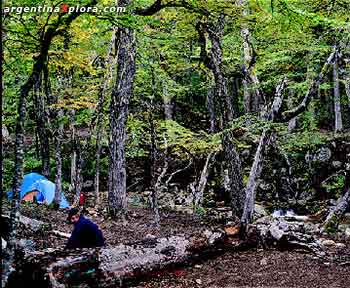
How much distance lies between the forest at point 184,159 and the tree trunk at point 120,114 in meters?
0.04

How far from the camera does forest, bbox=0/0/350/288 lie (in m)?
5.63

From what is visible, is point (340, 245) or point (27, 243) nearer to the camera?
point (27, 243)

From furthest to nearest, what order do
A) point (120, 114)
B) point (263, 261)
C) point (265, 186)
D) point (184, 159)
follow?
point (184, 159) < point (265, 186) < point (120, 114) < point (263, 261)

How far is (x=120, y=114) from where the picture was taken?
11680 mm

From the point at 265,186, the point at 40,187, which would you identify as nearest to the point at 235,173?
the point at 265,186

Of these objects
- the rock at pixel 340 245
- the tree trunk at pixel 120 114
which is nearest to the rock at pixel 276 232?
the rock at pixel 340 245

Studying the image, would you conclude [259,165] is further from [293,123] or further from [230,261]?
[293,123]

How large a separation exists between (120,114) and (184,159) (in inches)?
185

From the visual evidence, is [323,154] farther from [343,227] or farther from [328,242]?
[328,242]

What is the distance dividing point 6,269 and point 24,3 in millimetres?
2880

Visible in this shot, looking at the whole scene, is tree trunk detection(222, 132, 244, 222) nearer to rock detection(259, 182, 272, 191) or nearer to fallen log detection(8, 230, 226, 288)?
fallen log detection(8, 230, 226, 288)

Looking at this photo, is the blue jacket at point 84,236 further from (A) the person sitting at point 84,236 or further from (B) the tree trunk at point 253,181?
(B) the tree trunk at point 253,181

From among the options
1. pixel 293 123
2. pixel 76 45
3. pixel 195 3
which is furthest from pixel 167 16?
pixel 293 123

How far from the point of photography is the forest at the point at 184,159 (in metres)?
5.63
